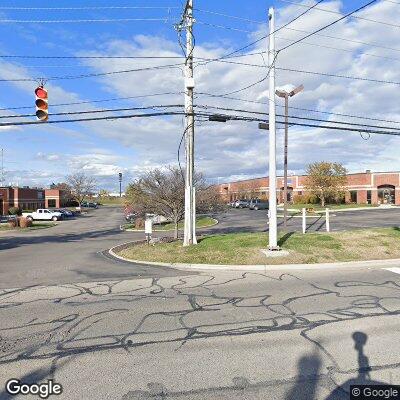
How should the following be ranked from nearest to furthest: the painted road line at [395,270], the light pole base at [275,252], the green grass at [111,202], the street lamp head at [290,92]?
the painted road line at [395,270]
the light pole base at [275,252]
the street lamp head at [290,92]
the green grass at [111,202]

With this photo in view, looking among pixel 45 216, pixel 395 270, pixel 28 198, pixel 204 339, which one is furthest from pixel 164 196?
pixel 28 198

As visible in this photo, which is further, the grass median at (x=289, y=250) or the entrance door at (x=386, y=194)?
the entrance door at (x=386, y=194)

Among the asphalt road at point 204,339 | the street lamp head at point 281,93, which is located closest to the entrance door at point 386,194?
the street lamp head at point 281,93

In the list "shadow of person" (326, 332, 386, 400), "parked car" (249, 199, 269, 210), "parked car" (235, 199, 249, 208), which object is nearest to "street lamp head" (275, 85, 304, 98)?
"shadow of person" (326, 332, 386, 400)

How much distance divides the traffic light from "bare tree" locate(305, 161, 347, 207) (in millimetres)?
50264

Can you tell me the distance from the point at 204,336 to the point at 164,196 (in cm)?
1320

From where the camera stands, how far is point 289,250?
40.8 feet

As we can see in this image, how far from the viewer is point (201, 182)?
20906mm

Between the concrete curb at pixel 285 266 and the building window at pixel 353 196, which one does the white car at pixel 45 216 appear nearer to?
the concrete curb at pixel 285 266

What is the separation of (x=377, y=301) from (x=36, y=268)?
9.65 m

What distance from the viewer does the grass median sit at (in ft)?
38.6

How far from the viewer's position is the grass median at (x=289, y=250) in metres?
11.8

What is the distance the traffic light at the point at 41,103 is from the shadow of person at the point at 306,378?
9.78m

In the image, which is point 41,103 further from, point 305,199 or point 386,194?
point 386,194
